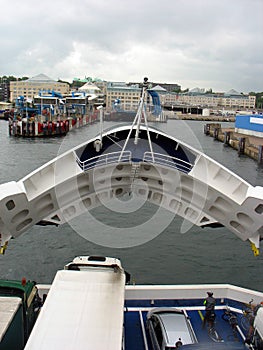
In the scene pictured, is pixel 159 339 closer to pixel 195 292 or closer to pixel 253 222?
pixel 195 292

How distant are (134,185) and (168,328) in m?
2.55

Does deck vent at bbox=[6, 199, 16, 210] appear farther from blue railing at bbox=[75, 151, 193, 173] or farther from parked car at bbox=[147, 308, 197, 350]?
parked car at bbox=[147, 308, 197, 350]

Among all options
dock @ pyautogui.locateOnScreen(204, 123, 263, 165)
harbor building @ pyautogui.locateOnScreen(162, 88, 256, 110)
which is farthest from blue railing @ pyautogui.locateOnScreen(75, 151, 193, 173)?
harbor building @ pyautogui.locateOnScreen(162, 88, 256, 110)

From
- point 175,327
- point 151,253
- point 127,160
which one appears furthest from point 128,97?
point 175,327

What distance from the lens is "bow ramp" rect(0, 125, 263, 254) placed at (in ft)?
19.6

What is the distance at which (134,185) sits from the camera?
7.02 m

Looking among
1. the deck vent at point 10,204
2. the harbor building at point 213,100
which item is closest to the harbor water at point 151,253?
the deck vent at point 10,204

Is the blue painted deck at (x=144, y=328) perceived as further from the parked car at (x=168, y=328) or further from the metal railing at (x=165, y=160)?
the metal railing at (x=165, y=160)

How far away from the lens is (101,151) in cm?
700

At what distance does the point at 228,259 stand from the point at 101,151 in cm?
822

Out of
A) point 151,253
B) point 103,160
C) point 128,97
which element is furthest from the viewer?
point 128,97

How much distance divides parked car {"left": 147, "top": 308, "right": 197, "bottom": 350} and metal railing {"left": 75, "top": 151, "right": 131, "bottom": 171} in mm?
2613

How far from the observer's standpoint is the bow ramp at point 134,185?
5.96 m

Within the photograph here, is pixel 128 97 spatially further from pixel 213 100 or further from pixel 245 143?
pixel 213 100
